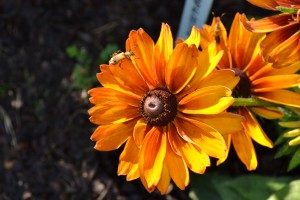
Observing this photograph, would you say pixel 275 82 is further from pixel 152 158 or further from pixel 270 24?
pixel 152 158

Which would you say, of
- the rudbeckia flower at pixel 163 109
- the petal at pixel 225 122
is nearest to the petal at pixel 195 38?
the rudbeckia flower at pixel 163 109

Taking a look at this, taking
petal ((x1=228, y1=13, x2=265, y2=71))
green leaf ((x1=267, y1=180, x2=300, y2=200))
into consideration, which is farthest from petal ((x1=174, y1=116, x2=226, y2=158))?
green leaf ((x1=267, y1=180, x2=300, y2=200))

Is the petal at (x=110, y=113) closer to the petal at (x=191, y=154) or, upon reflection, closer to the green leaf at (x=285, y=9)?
the petal at (x=191, y=154)

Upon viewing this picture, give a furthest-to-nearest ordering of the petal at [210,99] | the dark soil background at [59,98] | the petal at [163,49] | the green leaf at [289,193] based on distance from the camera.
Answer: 1. the dark soil background at [59,98]
2. the green leaf at [289,193]
3. the petal at [163,49]
4. the petal at [210,99]

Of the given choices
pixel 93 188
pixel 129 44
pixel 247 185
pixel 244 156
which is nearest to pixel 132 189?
pixel 93 188

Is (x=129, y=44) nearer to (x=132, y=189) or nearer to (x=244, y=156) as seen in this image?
(x=244, y=156)

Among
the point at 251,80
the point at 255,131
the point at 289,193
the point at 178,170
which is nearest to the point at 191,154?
the point at 178,170
